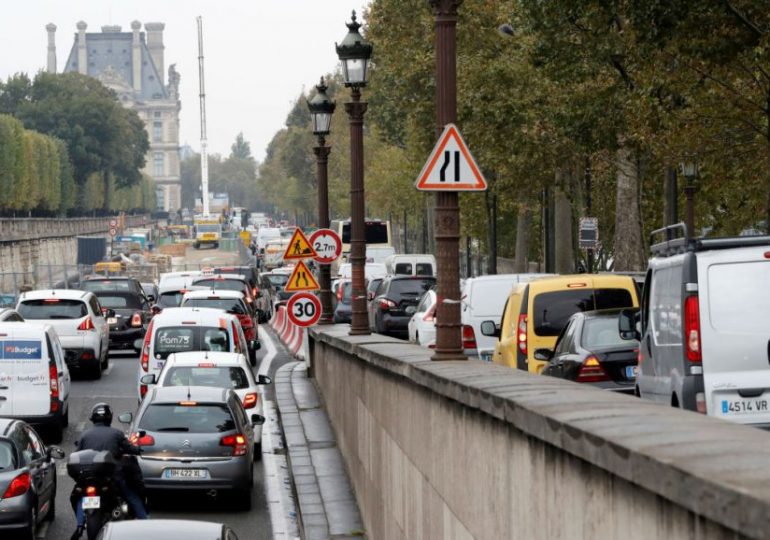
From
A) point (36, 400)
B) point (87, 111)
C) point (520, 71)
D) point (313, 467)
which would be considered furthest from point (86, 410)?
point (87, 111)

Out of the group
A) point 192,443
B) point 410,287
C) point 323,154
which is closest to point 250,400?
point 192,443

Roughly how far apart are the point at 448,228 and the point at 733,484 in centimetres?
856

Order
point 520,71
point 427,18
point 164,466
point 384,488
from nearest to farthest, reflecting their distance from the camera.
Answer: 1. point 384,488
2. point 164,466
3. point 520,71
4. point 427,18

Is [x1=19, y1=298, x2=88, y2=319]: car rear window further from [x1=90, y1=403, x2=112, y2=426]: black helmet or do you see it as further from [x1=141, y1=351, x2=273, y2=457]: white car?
[x1=90, y1=403, x2=112, y2=426]: black helmet

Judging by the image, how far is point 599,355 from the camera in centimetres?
1689

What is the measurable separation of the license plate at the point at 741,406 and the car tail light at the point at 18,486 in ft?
23.0

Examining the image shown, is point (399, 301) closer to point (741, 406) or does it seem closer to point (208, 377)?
point (208, 377)

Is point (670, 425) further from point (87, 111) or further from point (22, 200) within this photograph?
point (87, 111)

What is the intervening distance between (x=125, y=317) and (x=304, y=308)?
1203 centimetres

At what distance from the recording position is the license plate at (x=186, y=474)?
1783cm

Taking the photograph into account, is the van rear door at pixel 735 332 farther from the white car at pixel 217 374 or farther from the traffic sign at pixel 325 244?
the traffic sign at pixel 325 244

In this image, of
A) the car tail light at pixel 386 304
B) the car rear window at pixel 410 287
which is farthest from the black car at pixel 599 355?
the car rear window at pixel 410 287

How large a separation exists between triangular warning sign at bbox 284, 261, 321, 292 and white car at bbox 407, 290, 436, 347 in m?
2.17

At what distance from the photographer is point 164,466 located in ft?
58.5
